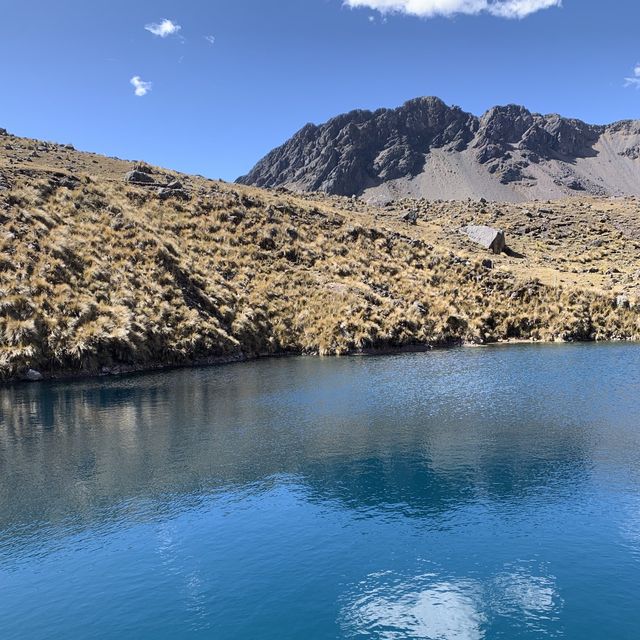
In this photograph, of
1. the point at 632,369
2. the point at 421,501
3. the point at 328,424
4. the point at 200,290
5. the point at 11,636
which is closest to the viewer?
the point at 11,636

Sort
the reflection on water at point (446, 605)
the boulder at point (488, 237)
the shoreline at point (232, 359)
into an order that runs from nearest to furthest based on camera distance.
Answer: the reflection on water at point (446, 605) < the shoreline at point (232, 359) < the boulder at point (488, 237)

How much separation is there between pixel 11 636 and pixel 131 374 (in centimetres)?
3721

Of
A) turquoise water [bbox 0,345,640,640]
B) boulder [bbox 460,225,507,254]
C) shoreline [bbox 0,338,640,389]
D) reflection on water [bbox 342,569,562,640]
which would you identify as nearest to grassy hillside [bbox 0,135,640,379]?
shoreline [bbox 0,338,640,389]

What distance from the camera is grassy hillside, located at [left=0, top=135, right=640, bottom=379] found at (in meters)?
51.7

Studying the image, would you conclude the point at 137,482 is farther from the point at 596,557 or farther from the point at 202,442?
the point at 596,557

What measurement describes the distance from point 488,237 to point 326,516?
77.1m

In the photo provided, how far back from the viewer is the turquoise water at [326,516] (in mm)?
14633

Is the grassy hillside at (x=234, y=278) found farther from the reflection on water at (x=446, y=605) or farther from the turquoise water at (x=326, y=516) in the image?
the reflection on water at (x=446, y=605)

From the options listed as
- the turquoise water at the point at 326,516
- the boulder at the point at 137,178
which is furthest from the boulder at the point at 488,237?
the turquoise water at the point at 326,516

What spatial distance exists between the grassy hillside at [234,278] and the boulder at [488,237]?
2.10m

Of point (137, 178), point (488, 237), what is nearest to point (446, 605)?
point (137, 178)

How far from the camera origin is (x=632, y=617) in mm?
14055

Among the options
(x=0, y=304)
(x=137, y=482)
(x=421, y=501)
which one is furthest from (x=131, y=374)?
(x=421, y=501)

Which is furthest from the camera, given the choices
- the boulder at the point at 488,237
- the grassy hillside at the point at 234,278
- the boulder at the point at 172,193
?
the boulder at the point at 488,237
